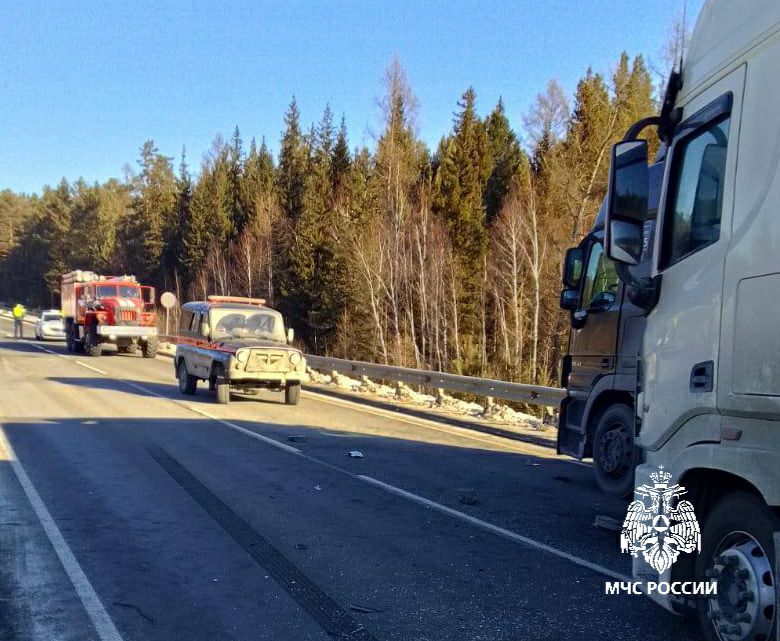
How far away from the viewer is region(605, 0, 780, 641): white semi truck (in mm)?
3125

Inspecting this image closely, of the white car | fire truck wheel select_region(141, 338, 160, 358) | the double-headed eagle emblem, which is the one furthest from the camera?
the white car

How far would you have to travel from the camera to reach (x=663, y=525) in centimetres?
382

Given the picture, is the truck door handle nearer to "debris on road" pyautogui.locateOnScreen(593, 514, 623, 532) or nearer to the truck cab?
the truck cab

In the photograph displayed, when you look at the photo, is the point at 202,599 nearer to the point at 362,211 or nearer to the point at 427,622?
the point at 427,622

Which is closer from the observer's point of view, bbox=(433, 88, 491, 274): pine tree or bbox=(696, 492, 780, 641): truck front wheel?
bbox=(696, 492, 780, 641): truck front wheel

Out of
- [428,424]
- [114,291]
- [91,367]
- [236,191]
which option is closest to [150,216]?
[236,191]

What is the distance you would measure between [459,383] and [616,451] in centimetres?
855

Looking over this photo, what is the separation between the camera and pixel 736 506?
3.33 m

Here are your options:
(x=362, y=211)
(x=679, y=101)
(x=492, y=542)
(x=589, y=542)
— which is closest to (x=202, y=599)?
(x=492, y=542)

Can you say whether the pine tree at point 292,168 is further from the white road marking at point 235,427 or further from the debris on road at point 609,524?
the debris on road at point 609,524

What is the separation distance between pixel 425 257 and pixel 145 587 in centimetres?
3387

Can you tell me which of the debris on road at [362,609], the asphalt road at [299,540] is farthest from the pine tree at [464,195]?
the debris on road at [362,609]

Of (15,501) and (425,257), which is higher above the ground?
(425,257)

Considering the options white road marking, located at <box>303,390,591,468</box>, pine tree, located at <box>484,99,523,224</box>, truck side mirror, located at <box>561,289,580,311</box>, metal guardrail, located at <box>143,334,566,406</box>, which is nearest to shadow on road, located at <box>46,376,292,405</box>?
white road marking, located at <box>303,390,591,468</box>
